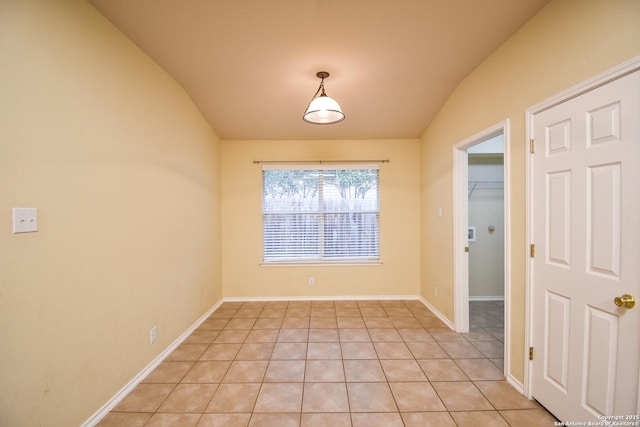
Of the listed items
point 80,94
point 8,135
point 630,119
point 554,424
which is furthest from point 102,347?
point 630,119

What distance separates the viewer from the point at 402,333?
112 inches

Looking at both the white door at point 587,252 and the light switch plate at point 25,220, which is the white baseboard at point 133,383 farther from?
the white door at point 587,252

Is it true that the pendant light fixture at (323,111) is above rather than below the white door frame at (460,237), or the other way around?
above

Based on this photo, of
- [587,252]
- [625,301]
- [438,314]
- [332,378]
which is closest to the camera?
[625,301]

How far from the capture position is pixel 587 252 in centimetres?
146

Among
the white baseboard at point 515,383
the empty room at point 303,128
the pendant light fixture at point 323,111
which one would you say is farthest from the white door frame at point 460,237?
the pendant light fixture at point 323,111

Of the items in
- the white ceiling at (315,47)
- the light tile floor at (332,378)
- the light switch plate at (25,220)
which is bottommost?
the light tile floor at (332,378)

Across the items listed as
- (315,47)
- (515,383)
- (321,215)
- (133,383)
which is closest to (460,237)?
(515,383)

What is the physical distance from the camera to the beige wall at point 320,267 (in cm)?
391

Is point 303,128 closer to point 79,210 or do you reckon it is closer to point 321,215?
point 321,215

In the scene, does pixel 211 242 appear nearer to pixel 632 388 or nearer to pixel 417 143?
pixel 417 143

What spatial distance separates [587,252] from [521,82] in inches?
49.8

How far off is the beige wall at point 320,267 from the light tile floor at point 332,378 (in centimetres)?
75

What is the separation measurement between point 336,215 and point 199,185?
196 centimetres
